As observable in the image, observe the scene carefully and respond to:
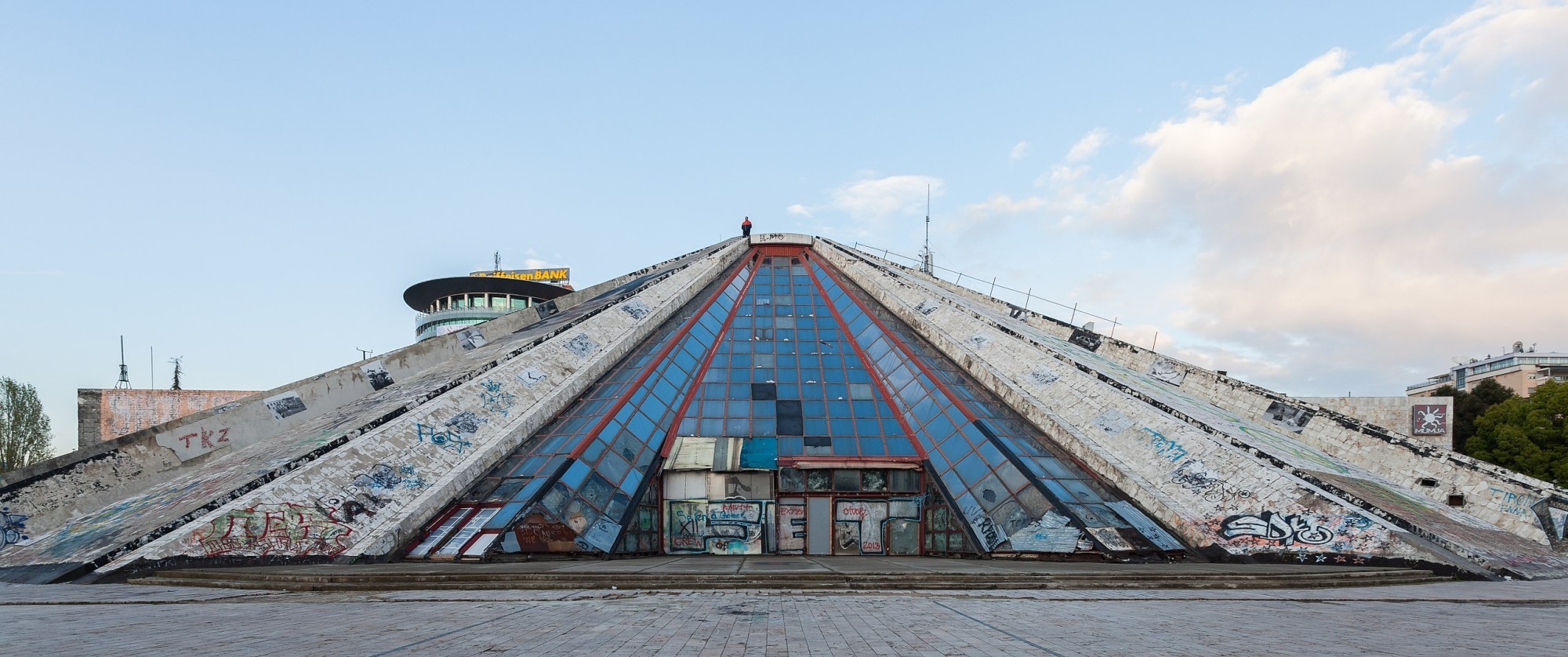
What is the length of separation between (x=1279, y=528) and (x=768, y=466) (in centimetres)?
1086

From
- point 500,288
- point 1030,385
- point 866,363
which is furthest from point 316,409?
point 500,288

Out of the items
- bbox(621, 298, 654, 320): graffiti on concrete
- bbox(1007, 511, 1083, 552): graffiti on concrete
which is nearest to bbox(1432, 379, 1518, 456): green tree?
bbox(1007, 511, 1083, 552): graffiti on concrete

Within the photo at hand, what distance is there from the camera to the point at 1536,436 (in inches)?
1452

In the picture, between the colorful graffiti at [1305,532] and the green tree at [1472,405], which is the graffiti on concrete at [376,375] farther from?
the green tree at [1472,405]

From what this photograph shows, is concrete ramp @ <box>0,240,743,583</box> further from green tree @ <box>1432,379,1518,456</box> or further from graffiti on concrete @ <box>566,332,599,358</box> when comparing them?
green tree @ <box>1432,379,1518,456</box>

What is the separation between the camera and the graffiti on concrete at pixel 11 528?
1542 cm

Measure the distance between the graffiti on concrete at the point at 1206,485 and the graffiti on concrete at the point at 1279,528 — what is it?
0.49 m

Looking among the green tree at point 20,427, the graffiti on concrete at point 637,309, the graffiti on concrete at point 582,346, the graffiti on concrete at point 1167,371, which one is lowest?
the green tree at point 20,427

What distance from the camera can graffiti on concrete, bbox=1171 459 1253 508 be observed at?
16.6 m

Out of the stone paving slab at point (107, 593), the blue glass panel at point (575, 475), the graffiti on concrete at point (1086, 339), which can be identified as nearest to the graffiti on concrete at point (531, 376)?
the blue glass panel at point (575, 475)

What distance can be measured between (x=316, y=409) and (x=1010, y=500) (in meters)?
18.0

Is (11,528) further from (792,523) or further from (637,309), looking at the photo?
(637,309)

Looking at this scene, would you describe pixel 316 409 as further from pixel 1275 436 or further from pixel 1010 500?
pixel 1275 436

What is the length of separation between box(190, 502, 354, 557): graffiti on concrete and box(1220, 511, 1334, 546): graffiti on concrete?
16945mm
